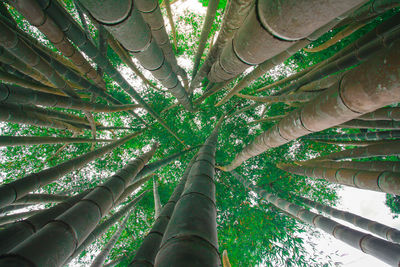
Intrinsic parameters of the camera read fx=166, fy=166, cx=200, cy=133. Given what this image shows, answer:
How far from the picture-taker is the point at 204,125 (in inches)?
328

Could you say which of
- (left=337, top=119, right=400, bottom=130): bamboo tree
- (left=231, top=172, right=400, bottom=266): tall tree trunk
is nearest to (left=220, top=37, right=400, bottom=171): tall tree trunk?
(left=337, top=119, right=400, bottom=130): bamboo tree

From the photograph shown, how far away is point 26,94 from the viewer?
2840mm

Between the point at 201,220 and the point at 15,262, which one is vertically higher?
the point at 201,220

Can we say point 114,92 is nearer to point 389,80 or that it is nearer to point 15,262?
point 15,262

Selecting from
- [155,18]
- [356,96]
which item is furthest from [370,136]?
[155,18]

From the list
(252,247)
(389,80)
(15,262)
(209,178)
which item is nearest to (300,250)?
(252,247)

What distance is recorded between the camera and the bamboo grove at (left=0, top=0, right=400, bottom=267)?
1.12m

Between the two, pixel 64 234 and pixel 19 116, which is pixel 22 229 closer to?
pixel 64 234

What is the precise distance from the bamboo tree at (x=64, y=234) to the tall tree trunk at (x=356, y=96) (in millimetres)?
2442

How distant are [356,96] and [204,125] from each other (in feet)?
24.1

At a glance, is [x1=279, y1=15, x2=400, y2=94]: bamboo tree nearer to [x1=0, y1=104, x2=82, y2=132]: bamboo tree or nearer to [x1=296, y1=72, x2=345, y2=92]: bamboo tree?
[x1=296, y1=72, x2=345, y2=92]: bamboo tree

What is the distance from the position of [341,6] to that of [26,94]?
4169 millimetres

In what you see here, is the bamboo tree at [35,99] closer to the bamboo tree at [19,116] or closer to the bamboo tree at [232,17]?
the bamboo tree at [19,116]

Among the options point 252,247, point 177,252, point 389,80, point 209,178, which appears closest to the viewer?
point 389,80
